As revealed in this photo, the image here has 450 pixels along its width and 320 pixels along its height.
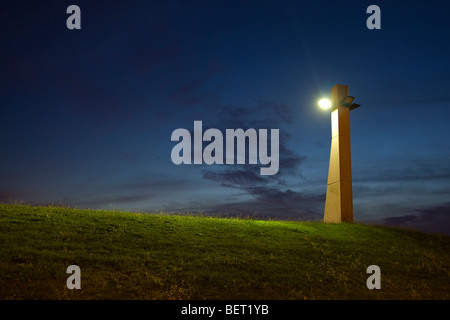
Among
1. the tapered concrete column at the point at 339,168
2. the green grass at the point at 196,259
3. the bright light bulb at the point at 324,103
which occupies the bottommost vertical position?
the green grass at the point at 196,259

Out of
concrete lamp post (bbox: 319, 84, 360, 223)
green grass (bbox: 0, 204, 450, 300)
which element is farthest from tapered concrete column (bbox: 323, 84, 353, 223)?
green grass (bbox: 0, 204, 450, 300)

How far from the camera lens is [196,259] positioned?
36.0ft

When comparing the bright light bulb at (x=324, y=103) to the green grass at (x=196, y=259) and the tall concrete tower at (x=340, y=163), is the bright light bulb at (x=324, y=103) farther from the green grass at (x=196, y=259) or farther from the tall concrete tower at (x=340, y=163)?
the green grass at (x=196, y=259)

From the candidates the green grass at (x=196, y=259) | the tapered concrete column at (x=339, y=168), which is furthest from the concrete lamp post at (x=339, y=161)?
the green grass at (x=196, y=259)

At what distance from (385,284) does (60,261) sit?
903cm

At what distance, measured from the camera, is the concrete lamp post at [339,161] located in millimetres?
21625

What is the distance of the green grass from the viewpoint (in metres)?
8.70

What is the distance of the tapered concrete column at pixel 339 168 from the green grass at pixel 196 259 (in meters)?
4.70

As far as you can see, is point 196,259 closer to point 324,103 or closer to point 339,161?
point 339,161
